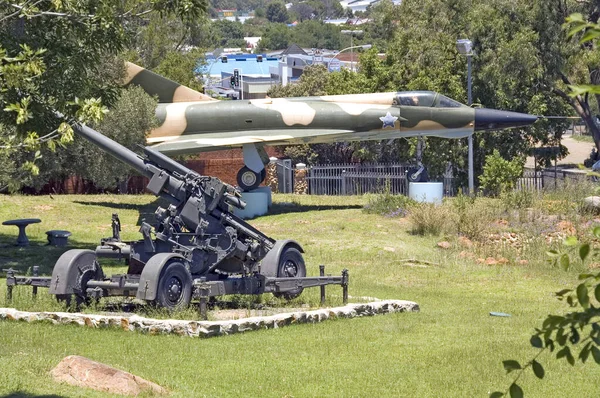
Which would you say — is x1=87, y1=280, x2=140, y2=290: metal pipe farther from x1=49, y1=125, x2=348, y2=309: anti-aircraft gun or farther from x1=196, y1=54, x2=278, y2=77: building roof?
x1=196, y1=54, x2=278, y2=77: building roof

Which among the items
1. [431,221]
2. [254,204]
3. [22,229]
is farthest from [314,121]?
[22,229]

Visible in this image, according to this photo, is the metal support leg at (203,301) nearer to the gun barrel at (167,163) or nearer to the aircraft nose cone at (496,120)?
the gun barrel at (167,163)

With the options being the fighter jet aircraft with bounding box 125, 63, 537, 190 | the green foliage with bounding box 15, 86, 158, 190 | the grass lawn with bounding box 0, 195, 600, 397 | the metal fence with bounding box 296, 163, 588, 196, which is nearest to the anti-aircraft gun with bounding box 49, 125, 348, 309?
the grass lawn with bounding box 0, 195, 600, 397

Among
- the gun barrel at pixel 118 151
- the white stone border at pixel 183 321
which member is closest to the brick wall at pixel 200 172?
the gun barrel at pixel 118 151

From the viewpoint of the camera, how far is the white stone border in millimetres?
13773

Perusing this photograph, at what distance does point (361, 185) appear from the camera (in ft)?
140

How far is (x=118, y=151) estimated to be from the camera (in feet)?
56.7

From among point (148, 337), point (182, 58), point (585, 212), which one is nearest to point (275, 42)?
point (182, 58)

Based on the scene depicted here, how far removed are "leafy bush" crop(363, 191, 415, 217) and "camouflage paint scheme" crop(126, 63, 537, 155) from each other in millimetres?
2872

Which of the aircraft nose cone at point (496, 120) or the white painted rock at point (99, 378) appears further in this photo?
the aircraft nose cone at point (496, 120)

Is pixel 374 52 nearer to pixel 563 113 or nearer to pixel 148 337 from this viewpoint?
pixel 563 113

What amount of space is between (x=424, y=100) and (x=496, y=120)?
241cm

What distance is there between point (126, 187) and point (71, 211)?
1046 centimetres

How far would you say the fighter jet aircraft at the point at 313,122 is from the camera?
110 feet
